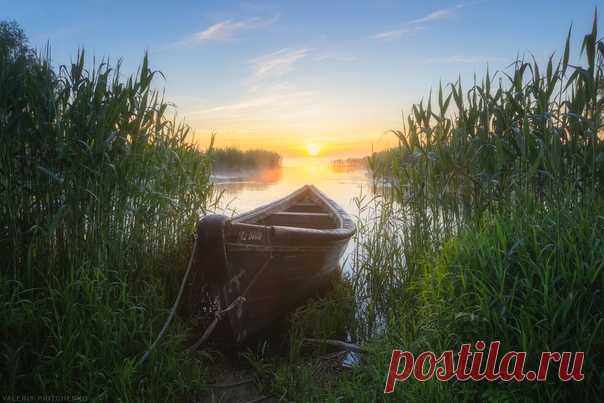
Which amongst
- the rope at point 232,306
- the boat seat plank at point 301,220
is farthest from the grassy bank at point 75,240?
the boat seat plank at point 301,220

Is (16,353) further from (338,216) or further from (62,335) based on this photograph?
(338,216)

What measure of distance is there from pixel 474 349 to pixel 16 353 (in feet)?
9.20

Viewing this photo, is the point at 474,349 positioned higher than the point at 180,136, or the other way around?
the point at 180,136

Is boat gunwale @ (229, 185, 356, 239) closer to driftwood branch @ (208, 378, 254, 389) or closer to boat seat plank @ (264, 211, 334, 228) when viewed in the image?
boat seat plank @ (264, 211, 334, 228)

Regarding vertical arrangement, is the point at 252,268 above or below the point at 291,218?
below

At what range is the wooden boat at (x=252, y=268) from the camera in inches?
135

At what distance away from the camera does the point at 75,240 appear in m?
2.95

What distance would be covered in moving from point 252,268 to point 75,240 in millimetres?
1378

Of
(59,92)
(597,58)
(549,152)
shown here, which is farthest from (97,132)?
(597,58)

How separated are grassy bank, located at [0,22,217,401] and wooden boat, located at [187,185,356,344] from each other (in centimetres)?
43

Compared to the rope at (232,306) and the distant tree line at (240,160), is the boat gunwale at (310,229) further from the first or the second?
the distant tree line at (240,160)

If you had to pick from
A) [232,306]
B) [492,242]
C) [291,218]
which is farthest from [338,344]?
[291,218]

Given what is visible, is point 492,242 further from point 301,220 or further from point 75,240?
point 301,220

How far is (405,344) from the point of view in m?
2.82
